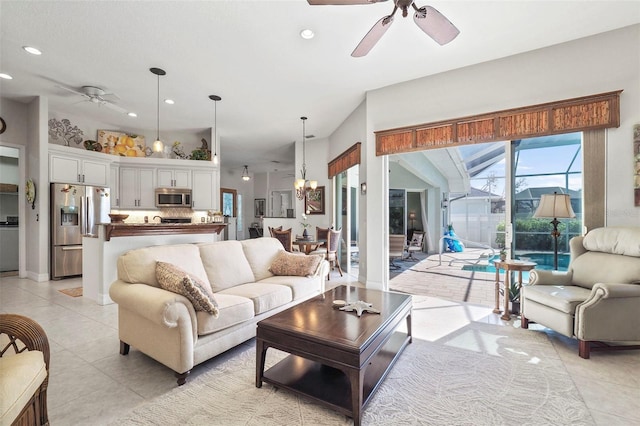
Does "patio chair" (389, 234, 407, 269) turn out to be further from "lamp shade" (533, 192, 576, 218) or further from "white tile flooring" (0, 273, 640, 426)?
"lamp shade" (533, 192, 576, 218)

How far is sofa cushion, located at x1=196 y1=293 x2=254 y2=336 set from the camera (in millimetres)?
2141

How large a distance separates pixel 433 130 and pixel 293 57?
2.20 meters

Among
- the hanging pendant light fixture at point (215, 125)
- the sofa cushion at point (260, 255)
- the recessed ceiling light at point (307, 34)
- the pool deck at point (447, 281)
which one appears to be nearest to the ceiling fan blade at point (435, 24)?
the recessed ceiling light at point (307, 34)

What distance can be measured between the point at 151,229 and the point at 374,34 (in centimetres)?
381

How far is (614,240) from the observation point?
2844 millimetres

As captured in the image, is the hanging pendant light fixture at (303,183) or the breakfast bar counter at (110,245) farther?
the hanging pendant light fixture at (303,183)

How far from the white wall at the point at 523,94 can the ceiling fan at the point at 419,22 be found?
180 centimetres

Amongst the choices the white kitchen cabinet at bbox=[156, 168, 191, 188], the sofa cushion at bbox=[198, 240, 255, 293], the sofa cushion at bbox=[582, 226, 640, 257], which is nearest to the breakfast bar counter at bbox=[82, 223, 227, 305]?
the sofa cushion at bbox=[198, 240, 255, 293]

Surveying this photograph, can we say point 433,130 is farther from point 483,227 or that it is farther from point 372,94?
point 483,227

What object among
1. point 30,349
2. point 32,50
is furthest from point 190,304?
point 32,50

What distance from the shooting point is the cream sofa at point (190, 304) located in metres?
2.02

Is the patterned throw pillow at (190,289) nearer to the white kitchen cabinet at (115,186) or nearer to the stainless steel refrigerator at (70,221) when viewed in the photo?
the stainless steel refrigerator at (70,221)

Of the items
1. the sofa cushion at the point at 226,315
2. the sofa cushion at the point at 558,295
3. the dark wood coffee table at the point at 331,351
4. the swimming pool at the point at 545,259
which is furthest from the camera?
the swimming pool at the point at 545,259

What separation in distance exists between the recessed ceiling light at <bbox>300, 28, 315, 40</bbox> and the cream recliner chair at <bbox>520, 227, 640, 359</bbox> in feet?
11.8
